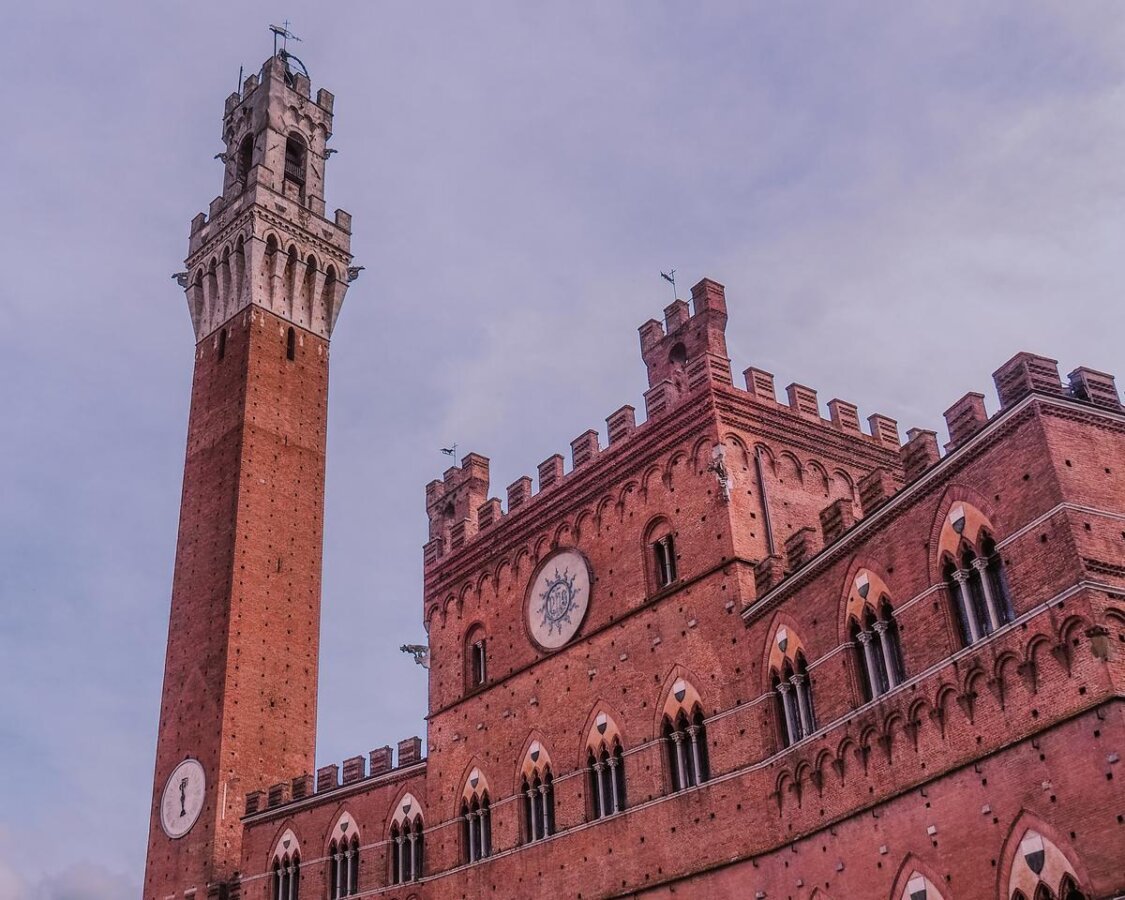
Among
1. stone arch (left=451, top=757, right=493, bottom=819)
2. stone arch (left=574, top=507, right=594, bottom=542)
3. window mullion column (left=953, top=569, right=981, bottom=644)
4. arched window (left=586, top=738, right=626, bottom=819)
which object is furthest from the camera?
stone arch (left=451, top=757, right=493, bottom=819)

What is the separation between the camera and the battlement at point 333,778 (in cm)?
2903

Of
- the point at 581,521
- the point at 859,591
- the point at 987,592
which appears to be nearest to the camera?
the point at 987,592

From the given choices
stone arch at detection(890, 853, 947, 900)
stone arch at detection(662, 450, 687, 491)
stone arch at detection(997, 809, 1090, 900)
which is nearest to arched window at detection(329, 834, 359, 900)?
stone arch at detection(662, 450, 687, 491)

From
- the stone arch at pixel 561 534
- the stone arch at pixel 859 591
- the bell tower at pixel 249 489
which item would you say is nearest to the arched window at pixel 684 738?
the stone arch at pixel 859 591

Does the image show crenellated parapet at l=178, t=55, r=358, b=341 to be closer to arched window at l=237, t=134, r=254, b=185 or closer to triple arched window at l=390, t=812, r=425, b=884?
arched window at l=237, t=134, r=254, b=185

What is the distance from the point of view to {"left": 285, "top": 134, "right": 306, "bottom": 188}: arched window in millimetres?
46562

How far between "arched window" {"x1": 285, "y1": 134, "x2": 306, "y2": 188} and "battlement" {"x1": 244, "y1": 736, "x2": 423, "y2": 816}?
22852mm

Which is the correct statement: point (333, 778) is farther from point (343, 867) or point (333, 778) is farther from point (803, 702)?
point (803, 702)

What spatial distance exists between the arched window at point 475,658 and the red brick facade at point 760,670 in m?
0.07

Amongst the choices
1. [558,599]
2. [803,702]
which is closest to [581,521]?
[558,599]

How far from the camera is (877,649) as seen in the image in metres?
18.2

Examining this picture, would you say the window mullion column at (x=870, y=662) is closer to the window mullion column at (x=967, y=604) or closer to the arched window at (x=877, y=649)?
the arched window at (x=877, y=649)

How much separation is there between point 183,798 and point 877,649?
22826 mm

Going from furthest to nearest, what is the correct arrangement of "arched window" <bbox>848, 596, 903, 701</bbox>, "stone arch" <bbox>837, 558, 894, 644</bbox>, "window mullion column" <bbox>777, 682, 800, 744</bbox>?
"window mullion column" <bbox>777, 682, 800, 744</bbox>, "stone arch" <bbox>837, 558, 894, 644</bbox>, "arched window" <bbox>848, 596, 903, 701</bbox>
